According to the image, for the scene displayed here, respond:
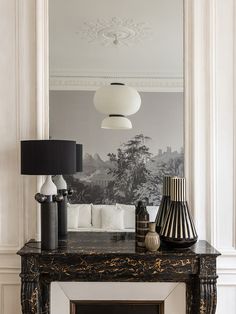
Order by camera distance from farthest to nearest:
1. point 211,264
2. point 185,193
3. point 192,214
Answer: point 192,214 < point 185,193 < point 211,264

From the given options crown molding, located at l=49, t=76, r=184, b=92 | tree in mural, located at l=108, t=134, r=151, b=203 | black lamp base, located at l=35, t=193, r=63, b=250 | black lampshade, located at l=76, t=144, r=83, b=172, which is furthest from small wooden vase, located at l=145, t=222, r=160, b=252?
crown molding, located at l=49, t=76, r=184, b=92

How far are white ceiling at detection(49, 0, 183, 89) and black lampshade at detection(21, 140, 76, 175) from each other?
0.61 metres

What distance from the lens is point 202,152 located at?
7.98 feet

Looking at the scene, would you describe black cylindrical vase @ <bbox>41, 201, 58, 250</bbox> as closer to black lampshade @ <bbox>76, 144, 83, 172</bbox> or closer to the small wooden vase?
black lampshade @ <bbox>76, 144, 83, 172</bbox>

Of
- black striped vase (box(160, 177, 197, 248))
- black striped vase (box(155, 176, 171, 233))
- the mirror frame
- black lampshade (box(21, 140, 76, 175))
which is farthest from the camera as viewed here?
the mirror frame

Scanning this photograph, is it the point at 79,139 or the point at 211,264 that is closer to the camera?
A: the point at 211,264

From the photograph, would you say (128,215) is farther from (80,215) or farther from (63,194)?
(63,194)

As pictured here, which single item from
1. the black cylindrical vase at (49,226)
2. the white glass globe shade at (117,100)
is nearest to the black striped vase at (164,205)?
the white glass globe shade at (117,100)

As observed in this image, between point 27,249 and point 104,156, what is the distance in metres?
0.84

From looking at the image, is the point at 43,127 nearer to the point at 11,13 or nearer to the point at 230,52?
the point at 11,13

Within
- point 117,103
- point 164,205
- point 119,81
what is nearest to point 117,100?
point 117,103

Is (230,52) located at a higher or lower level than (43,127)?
higher

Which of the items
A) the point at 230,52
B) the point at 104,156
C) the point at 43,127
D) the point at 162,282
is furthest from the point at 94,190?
the point at 230,52

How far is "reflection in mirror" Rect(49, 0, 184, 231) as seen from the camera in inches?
96.3
